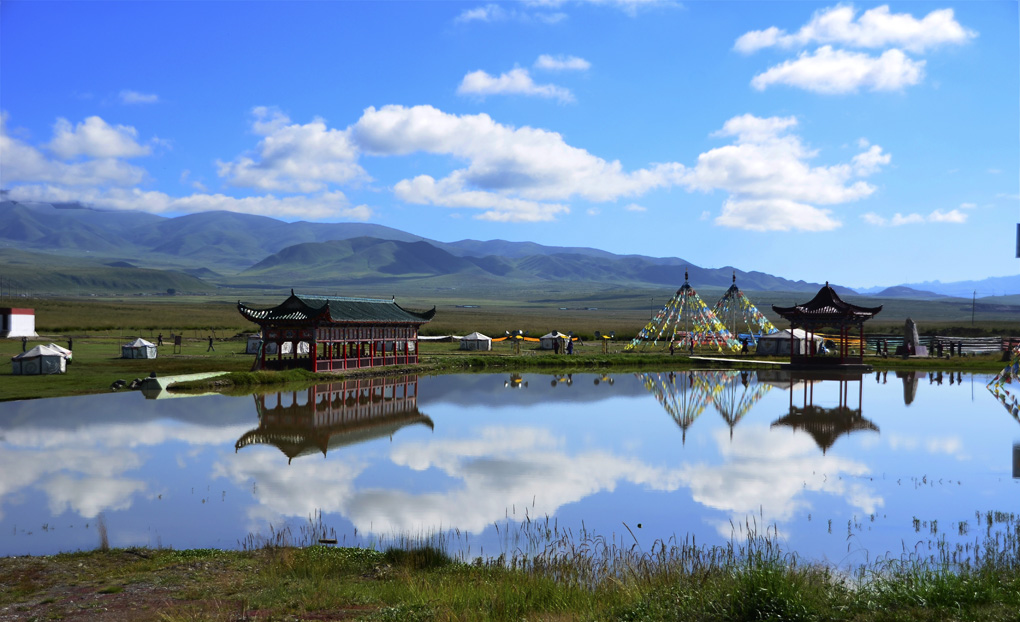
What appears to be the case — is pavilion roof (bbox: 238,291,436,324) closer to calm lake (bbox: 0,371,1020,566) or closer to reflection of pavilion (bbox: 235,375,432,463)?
reflection of pavilion (bbox: 235,375,432,463)

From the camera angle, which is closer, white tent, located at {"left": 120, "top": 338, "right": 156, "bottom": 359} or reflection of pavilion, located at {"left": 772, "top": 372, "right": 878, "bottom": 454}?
reflection of pavilion, located at {"left": 772, "top": 372, "right": 878, "bottom": 454}

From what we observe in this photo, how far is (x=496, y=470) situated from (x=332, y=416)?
34.0ft

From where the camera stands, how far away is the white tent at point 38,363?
37.6m

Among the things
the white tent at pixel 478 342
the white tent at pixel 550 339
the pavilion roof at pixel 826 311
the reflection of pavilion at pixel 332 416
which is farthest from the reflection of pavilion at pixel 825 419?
the white tent at pixel 478 342

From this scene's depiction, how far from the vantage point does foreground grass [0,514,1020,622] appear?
9266 millimetres

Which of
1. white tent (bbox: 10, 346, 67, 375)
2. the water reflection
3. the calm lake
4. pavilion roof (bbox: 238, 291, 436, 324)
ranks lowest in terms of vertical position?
the calm lake

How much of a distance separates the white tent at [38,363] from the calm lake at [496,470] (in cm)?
775

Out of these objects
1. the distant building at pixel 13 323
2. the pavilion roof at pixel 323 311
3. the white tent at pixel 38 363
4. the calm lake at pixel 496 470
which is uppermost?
the pavilion roof at pixel 323 311

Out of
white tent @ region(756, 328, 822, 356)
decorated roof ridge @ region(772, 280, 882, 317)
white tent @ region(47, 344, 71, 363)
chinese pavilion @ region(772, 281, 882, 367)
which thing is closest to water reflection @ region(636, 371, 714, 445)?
chinese pavilion @ region(772, 281, 882, 367)

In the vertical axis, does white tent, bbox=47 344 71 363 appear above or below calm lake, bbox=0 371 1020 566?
above

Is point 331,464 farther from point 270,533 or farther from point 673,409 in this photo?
point 673,409

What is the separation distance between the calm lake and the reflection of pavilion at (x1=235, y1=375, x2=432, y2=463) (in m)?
0.12

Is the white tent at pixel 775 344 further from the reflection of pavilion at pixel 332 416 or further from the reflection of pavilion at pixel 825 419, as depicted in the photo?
the reflection of pavilion at pixel 332 416

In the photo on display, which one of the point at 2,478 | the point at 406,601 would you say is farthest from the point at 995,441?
the point at 2,478
